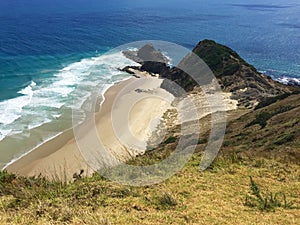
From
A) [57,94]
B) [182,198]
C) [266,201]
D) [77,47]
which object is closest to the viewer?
[266,201]

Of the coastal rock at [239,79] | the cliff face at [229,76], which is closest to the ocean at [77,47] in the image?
the cliff face at [229,76]

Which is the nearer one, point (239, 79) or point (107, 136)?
point (107, 136)

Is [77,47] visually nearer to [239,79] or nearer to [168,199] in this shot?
[239,79]

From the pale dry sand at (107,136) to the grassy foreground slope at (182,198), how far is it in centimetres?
751

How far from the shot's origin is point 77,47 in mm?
70688

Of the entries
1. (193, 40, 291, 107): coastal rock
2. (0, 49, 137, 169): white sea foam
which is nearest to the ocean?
(0, 49, 137, 169): white sea foam

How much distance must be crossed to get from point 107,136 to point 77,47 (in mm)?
47456

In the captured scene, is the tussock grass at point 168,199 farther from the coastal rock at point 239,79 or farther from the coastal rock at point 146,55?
the coastal rock at point 146,55

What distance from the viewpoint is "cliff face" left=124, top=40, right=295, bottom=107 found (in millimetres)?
39188

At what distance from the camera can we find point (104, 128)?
97.2 ft

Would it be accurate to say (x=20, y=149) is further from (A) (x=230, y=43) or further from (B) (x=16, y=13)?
(B) (x=16, y=13)

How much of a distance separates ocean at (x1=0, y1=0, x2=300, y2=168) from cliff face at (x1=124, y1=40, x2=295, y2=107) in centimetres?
765

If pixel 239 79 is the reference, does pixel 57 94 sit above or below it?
below

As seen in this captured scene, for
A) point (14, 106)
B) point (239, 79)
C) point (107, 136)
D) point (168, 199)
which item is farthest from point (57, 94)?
point (168, 199)
